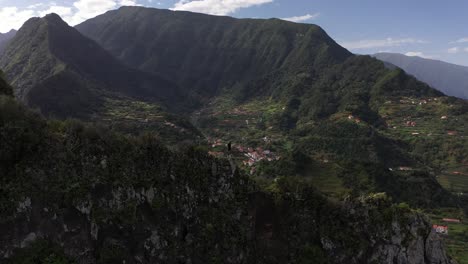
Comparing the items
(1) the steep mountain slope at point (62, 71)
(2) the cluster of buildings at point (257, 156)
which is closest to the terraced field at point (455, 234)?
(2) the cluster of buildings at point (257, 156)

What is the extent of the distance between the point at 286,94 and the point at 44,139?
178086 mm

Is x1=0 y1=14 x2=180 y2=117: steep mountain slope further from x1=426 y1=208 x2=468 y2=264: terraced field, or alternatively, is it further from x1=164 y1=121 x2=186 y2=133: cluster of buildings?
x1=426 y1=208 x2=468 y2=264: terraced field

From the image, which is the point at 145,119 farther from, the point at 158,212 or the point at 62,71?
the point at 158,212

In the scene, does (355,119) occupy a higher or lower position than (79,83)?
lower

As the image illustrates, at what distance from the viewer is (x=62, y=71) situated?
107m

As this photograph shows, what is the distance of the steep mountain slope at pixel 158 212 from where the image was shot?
20.1m

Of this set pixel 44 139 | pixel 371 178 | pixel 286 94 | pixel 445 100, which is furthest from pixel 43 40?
pixel 445 100

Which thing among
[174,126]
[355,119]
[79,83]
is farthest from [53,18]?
[355,119]

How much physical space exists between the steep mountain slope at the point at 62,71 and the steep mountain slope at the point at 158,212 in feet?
215

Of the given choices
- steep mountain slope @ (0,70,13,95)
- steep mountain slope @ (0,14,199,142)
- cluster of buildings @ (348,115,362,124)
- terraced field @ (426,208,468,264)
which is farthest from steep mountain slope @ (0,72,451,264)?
cluster of buildings @ (348,115,362,124)

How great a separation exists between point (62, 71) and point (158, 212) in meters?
98.8

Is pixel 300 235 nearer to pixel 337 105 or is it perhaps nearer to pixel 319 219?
pixel 319 219

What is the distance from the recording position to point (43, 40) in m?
147

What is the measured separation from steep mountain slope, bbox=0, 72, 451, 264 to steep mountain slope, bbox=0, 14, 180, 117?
215 ft
